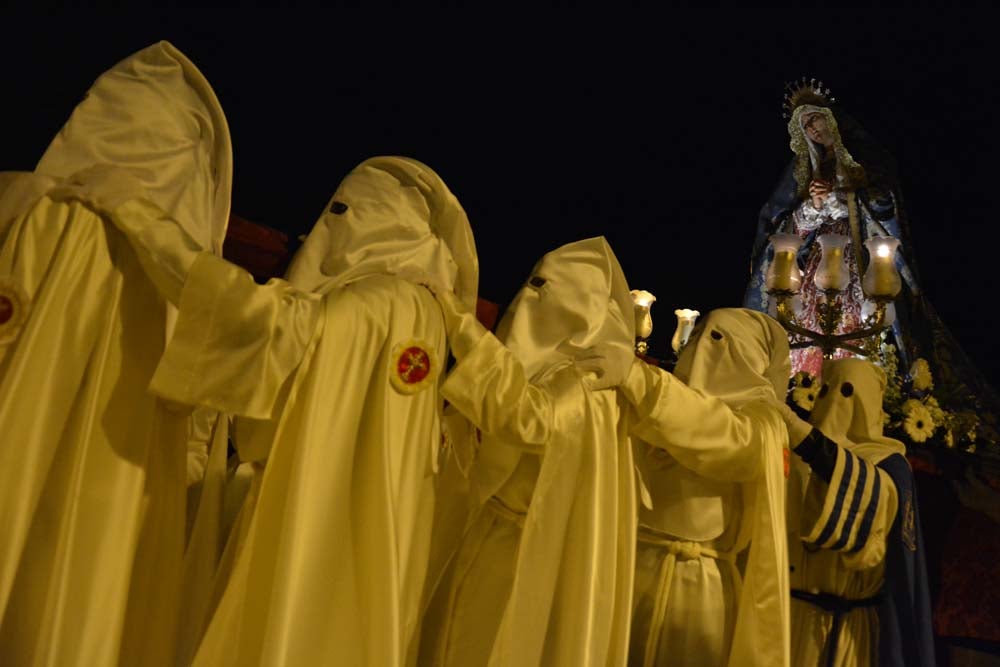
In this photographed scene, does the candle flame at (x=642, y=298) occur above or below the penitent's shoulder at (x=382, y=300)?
above

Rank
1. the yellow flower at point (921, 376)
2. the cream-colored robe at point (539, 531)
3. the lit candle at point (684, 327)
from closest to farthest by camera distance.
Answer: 1. the cream-colored robe at point (539, 531)
2. the yellow flower at point (921, 376)
3. the lit candle at point (684, 327)

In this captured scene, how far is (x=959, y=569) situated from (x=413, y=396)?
11.6 ft

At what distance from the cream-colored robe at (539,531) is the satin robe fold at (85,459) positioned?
836 mm

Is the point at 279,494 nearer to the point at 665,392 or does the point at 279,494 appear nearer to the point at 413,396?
the point at 413,396

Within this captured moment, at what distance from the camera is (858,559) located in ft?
12.3

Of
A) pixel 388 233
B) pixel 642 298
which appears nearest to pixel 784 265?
pixel 642 298

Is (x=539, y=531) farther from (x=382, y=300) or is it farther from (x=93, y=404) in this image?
(x=93, y=404)

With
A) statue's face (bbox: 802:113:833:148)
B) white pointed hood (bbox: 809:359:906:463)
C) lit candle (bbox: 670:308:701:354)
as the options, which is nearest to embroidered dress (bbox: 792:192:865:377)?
statue's face (bbox: 802:113:833:148)

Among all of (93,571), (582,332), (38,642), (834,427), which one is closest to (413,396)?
(582,332)

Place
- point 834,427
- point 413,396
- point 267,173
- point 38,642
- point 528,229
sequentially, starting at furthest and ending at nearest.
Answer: point 528,229, point 267,173, point 834,427, point 413,396, point 38,642

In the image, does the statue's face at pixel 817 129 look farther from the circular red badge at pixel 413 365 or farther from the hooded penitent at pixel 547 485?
the circular red badge at pixel 413 365

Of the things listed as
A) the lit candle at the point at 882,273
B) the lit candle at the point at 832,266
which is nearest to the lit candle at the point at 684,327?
the lit candle at the point at 832,266

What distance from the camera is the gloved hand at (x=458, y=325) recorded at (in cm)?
289

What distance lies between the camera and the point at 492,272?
6.04 metres
